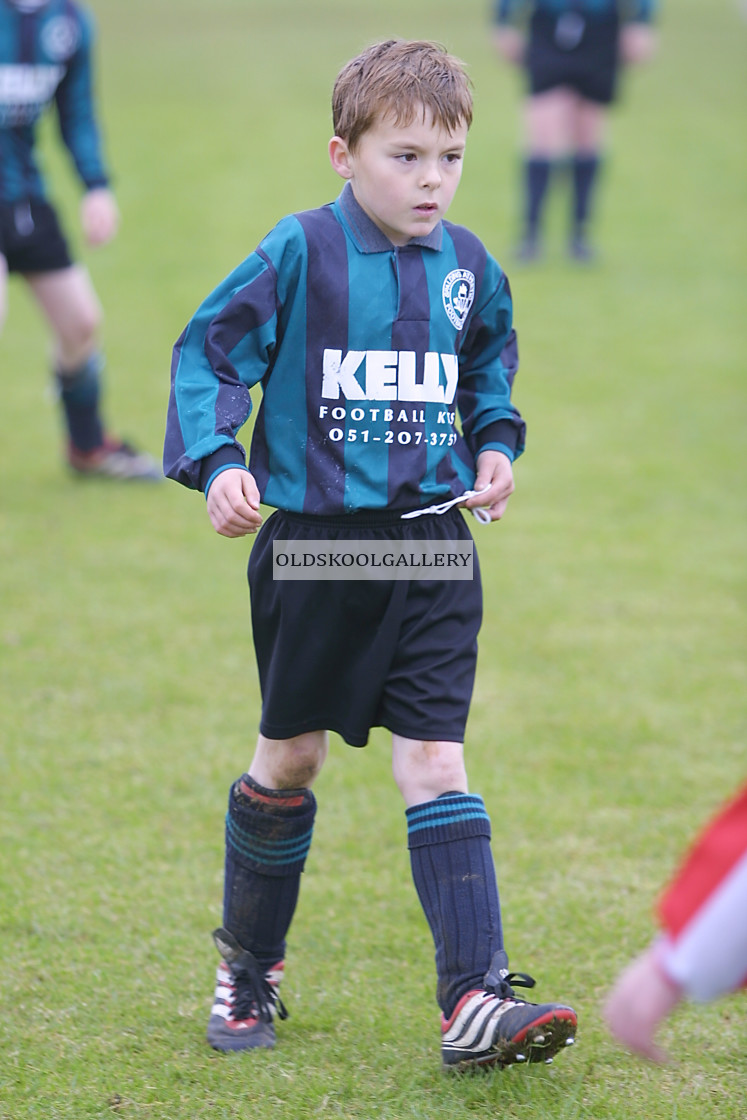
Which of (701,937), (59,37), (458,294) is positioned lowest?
(701,937)

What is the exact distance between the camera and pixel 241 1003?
2.55m

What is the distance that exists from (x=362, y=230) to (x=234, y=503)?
535mm

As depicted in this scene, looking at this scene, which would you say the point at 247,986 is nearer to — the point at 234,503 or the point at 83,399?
the point at 234,503

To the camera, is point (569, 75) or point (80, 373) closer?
point (80, 373)

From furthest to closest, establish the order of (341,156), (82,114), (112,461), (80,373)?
1. (112,461)
2. (80,373)
3. (82,114)
4. (341,156)

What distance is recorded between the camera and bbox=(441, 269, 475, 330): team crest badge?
244 centimetres

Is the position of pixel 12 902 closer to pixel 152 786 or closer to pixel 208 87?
pixel 152 786

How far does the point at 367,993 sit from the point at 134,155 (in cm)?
1093

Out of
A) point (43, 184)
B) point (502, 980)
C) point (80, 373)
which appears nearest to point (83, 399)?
point (80, 373)

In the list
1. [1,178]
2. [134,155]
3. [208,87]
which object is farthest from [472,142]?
[1,178]

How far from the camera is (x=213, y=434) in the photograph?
2.28m

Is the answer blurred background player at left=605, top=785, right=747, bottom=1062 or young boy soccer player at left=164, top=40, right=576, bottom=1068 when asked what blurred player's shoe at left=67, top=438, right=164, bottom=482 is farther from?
blurred background player at left=605, top=785, right=747, bottom=1062

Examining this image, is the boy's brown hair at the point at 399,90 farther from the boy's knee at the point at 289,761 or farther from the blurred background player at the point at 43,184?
the blurred background player at the point at 43,184

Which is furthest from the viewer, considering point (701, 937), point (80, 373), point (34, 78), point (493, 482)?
point (80, 373)
